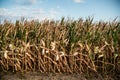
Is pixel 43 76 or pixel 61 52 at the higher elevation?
pixel 61 52

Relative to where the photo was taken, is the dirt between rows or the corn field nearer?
the dirt between rows

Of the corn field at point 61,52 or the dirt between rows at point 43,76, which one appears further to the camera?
the corn field at point 61,52

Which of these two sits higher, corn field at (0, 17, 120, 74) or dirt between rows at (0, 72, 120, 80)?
corn field at (0, 17, 120, 74)

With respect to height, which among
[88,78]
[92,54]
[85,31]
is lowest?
[88,78]

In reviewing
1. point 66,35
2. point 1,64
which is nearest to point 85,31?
point 66,35

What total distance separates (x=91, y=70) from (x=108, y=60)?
15.1 inches

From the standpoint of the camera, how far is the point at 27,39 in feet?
16.9

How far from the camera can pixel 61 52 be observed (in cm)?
480

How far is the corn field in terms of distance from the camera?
4859 mm

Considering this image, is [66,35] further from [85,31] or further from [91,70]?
[91,70]

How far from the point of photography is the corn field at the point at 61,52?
15.9 ft

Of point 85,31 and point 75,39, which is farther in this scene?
point 85,31

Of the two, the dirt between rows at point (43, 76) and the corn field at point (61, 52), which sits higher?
the corn field at point (61, 52)

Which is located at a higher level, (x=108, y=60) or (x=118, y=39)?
(x=118, y=39)
